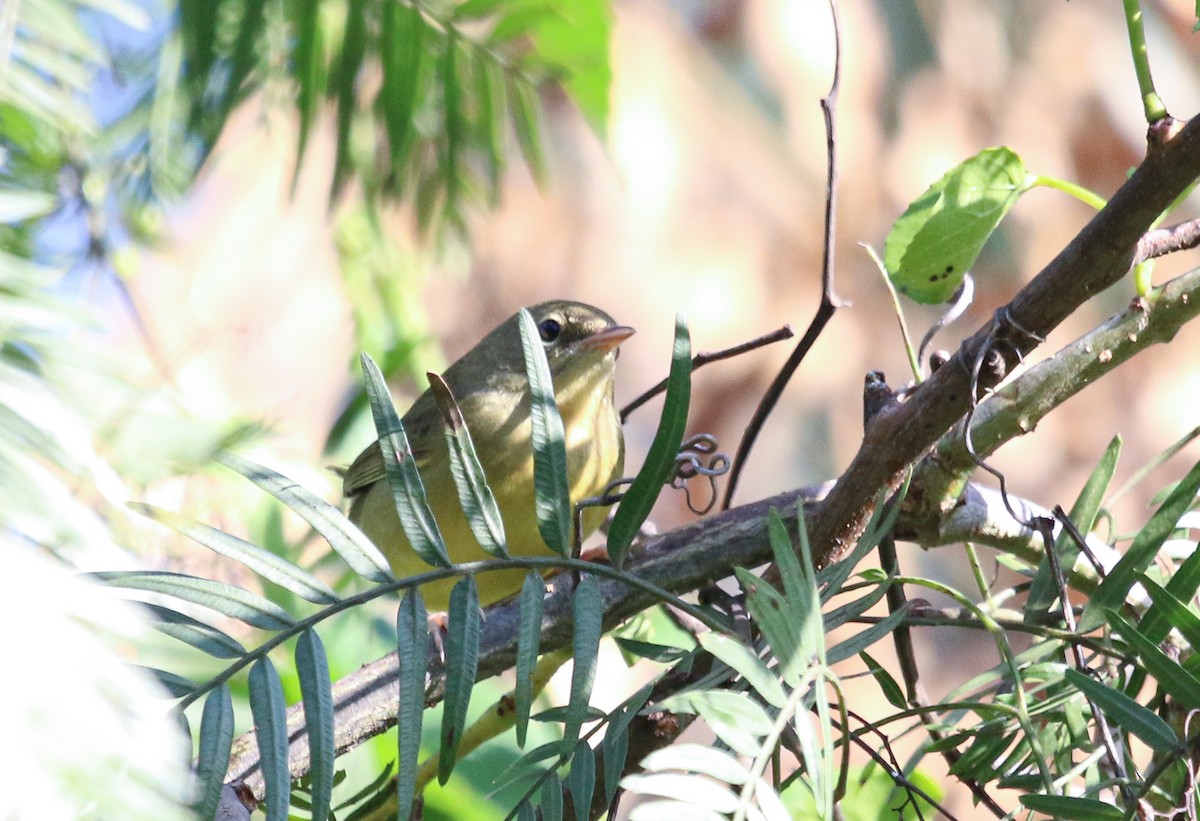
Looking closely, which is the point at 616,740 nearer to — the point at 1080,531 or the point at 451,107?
the point at 1080,531

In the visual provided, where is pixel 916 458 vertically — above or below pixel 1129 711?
above

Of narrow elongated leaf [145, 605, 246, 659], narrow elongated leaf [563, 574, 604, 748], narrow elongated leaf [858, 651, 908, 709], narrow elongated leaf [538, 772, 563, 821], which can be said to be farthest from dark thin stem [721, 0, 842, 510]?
narrow elongated leaf [145, 605, 246, 659]

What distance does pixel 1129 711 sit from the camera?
861 mm

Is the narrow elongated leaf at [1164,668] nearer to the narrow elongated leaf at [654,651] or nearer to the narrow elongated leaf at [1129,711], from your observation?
the narrow elongated leaf at [1129,711]

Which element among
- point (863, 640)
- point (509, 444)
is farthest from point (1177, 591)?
point (509, 444)

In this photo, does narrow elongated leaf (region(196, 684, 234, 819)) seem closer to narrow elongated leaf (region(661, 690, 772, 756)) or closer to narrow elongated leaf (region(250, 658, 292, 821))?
narrow elongated leaf (region(250, 658, 292, 821))

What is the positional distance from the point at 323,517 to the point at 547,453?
0.19m

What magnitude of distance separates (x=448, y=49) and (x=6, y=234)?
105cm

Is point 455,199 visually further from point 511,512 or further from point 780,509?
point 780,509

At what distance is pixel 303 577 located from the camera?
85 centimetres

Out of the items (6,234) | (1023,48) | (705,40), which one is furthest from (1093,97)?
(6,234)

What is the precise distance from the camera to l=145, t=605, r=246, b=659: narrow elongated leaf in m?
0.77

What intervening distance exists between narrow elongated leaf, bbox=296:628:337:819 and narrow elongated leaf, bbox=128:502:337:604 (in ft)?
0.12

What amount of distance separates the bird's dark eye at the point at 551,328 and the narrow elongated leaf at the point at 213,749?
6.45 feet
